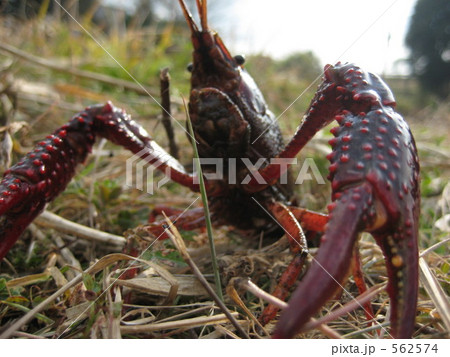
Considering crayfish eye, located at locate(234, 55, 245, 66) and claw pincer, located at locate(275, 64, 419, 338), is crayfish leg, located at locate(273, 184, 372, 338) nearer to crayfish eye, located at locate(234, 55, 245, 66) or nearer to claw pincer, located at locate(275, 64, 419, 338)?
claw pincer, located at locate(275, 64, 419, 338)

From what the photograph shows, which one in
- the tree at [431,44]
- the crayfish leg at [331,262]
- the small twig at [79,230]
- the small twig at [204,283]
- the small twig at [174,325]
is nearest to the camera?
the crayfish leg at [331,262]

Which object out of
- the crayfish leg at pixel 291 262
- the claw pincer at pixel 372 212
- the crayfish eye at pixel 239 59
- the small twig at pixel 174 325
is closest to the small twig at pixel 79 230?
the small twig at pixel 174 325

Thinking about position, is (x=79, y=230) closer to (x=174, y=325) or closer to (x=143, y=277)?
(x=143, y=277)

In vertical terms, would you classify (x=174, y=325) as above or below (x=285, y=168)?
below

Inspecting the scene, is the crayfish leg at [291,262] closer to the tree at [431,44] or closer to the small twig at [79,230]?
the small twig at [79,230]

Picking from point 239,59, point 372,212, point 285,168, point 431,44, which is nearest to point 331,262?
point 372,212

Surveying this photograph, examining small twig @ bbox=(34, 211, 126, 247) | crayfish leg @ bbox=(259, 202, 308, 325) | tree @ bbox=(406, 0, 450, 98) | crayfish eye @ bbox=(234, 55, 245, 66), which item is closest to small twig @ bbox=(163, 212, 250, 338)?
crayfish leg @ bbox=(259, 202, 308, 325)
